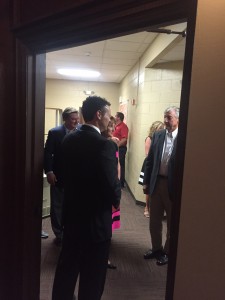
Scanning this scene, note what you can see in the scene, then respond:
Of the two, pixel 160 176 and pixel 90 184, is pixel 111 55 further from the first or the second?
pixel 90 184

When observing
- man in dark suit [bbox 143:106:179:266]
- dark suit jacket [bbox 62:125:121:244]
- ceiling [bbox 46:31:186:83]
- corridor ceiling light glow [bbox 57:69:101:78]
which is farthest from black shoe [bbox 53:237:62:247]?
corridor ceiling light glow [bbox 57:69:101:78]

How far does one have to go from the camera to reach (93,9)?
987 millimetres

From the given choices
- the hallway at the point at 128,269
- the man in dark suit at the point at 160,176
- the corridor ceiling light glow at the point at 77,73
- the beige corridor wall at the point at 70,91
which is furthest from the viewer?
the beige corridor wall at the point at 70,91

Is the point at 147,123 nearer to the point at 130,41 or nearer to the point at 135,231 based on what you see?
the point at 130,41

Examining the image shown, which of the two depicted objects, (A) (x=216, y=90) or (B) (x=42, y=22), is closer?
(A) (x=216, y=90)

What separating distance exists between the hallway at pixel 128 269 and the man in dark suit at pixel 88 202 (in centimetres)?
58

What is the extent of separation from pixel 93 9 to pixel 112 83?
22.0 ft

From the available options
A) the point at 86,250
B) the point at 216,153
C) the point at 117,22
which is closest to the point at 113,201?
the point at 86,250

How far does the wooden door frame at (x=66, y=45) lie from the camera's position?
852 mm

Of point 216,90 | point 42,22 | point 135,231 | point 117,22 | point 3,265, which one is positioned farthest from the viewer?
point 135,231

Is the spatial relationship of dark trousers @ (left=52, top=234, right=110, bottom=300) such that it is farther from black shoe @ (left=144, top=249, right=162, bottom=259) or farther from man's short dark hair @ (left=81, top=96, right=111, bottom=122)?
black shoe @ (left=144, top=249, right=162, bottom=259)

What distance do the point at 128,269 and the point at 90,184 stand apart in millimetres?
1348

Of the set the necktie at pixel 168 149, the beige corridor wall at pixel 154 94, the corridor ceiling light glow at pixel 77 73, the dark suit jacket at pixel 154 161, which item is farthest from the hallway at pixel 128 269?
the corridor ceiling light glow at pixel 77 73

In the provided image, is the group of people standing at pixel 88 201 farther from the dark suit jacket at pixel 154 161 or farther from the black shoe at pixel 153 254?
the black shoe at pixel 153 254
